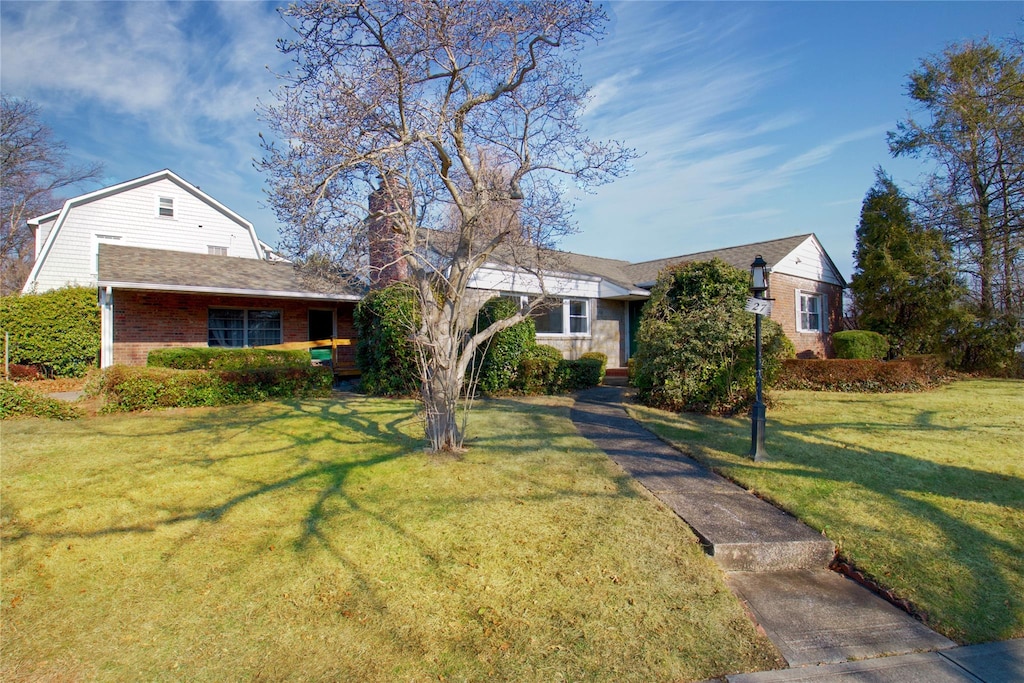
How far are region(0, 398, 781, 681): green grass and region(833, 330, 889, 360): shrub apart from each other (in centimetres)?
1390

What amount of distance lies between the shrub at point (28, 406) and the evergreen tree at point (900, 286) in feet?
65.4

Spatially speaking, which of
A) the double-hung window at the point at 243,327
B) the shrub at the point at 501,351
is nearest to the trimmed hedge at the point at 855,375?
the shrub at the point at 501,351

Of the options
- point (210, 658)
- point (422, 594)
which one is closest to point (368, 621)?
point (422, 594)

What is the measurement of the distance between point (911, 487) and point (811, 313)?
587 inches

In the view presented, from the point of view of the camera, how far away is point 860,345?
16188mm

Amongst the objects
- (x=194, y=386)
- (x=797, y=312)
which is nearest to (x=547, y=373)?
(x=194, y=386)

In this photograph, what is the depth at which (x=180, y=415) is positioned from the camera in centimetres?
836

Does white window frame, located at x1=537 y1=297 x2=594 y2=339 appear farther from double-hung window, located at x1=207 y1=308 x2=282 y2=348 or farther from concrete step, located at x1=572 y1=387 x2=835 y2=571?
concrete step, located at x1=572 y1=387 x2=835 y2=571

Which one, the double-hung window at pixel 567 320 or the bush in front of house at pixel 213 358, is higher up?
the double-hung window at pixel 567 320

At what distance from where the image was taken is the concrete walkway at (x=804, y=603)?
9.72 ft

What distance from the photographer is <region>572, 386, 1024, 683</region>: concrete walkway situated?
296 centimetres

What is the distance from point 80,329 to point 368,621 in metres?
15.8

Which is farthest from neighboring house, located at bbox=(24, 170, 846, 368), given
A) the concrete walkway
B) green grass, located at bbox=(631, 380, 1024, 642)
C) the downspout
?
the concrete walkway

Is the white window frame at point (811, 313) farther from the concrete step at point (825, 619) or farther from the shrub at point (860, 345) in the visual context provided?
the concrete step at point (825, 619)
